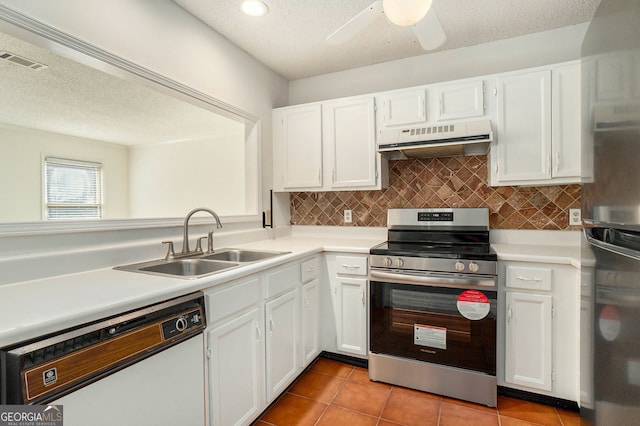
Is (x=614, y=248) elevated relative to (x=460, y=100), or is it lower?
lower

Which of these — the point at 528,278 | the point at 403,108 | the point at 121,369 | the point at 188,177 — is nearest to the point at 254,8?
the point at 403,108

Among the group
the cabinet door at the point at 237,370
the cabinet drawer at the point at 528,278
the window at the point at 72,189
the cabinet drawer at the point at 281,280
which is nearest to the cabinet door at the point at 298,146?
the cabinet drawer at the point at 281,280

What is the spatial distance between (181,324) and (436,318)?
5.02 feet

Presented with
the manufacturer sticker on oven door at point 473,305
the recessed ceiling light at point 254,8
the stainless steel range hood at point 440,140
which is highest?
the recessed ceiling light at point 254,8

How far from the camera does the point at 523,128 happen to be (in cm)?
216

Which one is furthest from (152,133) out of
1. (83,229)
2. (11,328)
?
(11,328)

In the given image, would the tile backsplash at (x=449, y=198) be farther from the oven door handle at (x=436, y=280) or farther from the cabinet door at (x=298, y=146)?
the oven door handle at (x=436, y=280)

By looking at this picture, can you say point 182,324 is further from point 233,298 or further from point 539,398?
point 539,398

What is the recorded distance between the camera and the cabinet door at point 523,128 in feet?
6.92

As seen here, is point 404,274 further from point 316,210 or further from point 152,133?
point 152,133

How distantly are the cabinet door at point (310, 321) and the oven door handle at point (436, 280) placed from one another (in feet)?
1.49

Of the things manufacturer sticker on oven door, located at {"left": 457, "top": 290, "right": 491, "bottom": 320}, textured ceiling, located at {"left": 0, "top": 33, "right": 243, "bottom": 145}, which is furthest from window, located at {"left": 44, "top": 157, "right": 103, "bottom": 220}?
manufacturer sticker on oven door, located at {"left": 457, "top": 290, "right": 491, "bottom": 320}

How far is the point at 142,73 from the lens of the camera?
176 cm

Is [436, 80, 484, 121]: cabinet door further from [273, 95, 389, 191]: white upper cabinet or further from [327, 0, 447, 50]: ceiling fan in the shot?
[327, 0, 447, 50]: ceiling fan
